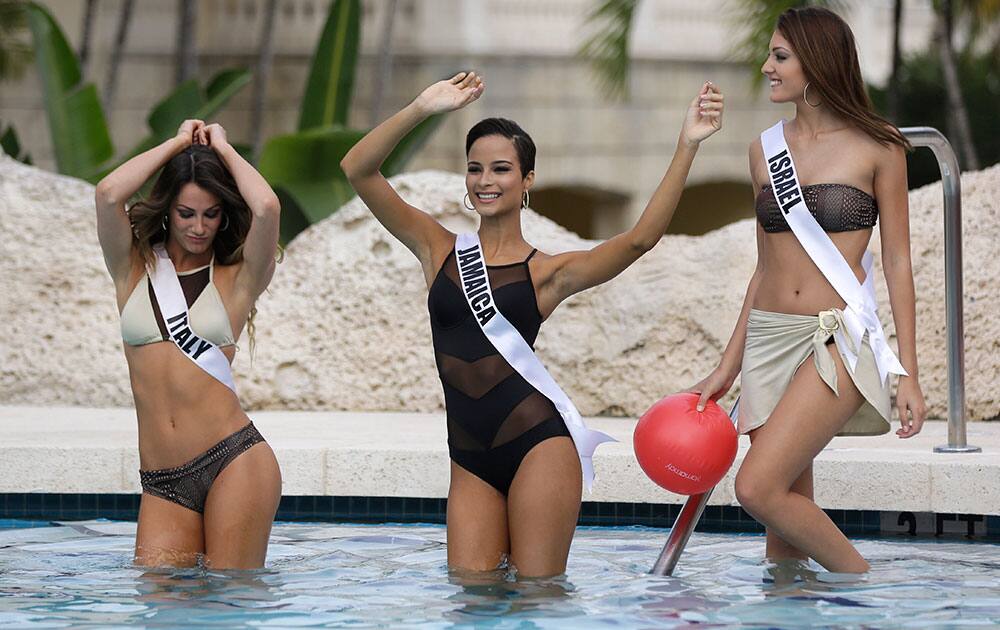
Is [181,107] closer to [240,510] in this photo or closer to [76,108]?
[76,108]

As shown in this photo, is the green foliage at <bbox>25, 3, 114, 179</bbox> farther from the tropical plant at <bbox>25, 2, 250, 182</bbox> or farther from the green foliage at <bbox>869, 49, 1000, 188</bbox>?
the green foliage at <bbox>869, 49, 1000, 188</bbox>

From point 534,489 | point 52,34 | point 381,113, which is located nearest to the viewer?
point 534,489

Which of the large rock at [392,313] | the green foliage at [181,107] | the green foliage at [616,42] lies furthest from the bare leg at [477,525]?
the green foliage at [616,42]

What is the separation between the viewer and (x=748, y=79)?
925 inches

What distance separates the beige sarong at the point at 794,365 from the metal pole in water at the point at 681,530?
239mm

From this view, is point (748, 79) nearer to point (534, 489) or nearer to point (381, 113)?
point (381, 113)

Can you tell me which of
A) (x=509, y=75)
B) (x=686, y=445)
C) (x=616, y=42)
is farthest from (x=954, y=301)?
(x=509, y=75)

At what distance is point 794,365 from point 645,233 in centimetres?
62

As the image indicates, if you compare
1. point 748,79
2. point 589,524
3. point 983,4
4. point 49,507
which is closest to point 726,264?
point 589,524

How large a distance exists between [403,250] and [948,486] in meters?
4.36

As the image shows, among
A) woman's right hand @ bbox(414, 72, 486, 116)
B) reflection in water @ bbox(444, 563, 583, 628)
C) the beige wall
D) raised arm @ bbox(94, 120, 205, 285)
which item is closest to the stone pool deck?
reflection in water @ bbox(444, 563, 583, 628)

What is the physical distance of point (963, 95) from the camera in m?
23.0

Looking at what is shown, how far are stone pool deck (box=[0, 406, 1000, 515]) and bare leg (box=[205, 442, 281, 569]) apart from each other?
2.06 metres

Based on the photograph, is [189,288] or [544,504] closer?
[544,504]
